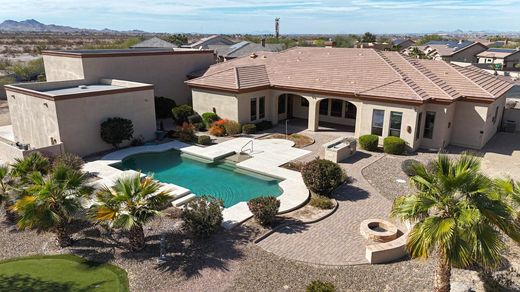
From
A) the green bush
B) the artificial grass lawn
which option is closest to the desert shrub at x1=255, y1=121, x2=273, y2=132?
the green bush

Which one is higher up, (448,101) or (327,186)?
(448,101)

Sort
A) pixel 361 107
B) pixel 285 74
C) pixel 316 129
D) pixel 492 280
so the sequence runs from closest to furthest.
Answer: pixel 492 280 < pixel 361 107 < pixel 316 129 < pixel 285 74

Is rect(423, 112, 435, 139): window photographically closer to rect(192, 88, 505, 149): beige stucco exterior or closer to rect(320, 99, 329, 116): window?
rect(192, 88, 505, 149): beige stucco exterior

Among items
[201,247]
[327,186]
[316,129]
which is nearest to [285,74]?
[316,129]

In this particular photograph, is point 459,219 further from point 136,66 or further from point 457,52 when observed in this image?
point 457,52

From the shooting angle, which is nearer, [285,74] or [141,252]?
[141,252]

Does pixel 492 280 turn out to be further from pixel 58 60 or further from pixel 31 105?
pixel 58 60

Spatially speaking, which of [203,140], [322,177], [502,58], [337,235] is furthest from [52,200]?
[502,58]

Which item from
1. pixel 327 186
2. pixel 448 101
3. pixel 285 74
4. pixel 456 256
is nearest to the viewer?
pixel 456 256
